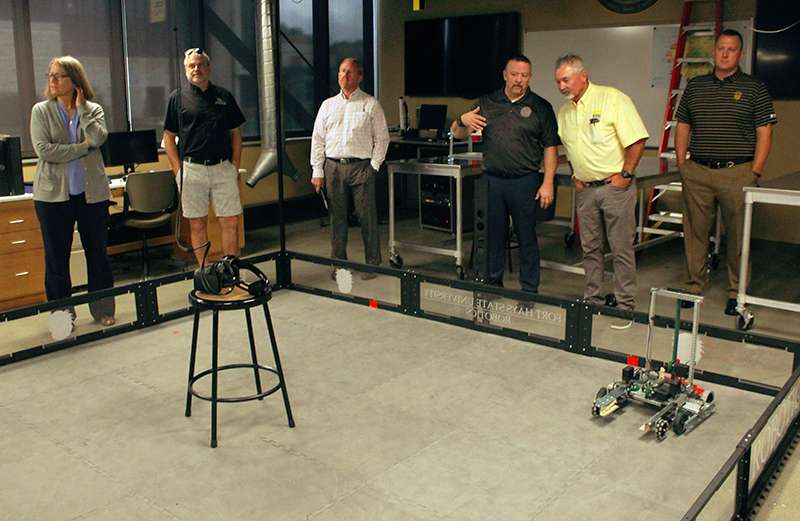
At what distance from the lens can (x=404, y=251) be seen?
6.69 meters

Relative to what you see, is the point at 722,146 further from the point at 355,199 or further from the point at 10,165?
the point at 10,165

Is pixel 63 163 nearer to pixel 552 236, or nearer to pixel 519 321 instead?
pixel 519 321

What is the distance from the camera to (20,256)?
4.87m

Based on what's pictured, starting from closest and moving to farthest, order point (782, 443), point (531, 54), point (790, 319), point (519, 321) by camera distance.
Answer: point (782, 443)
point (519, 321)
point (790, 319)
point (531, 54)

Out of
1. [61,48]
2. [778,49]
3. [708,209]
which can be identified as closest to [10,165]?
[61,48]

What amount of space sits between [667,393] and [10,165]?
3895 mm

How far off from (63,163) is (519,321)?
251 centimetres

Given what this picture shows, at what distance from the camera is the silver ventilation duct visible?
668 cm

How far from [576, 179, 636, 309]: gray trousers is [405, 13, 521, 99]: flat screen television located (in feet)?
11.6

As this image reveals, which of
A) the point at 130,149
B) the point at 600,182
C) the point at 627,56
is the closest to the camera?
the point at 600,182

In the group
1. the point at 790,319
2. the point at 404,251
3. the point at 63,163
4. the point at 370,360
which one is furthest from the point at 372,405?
the point at 404,251

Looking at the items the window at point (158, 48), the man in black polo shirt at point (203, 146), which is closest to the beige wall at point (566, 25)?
the window at point (158, 48)

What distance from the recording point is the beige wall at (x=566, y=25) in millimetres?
6320

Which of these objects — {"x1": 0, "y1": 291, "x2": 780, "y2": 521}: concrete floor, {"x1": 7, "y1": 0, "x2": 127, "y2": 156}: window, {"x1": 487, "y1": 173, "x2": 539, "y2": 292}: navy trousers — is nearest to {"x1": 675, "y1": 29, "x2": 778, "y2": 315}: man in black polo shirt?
{"x1": 487, "y1": 173, "x2": 539, "y2": 292}: navy trousers
